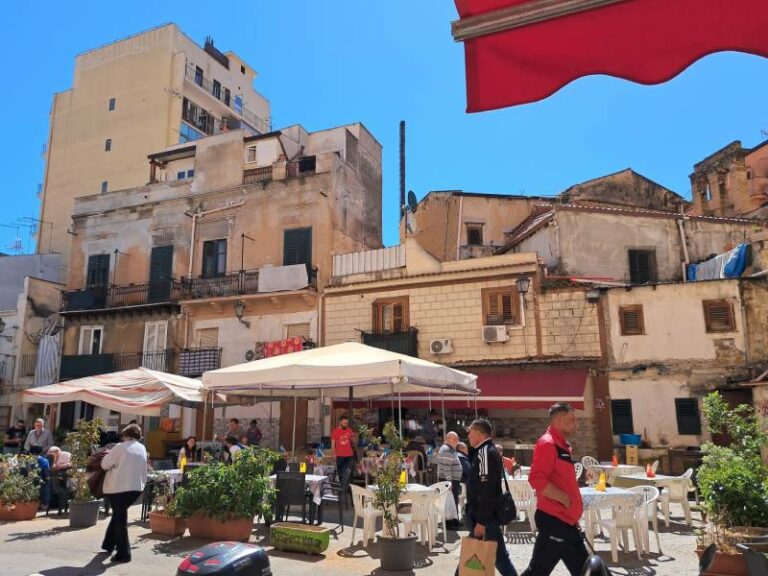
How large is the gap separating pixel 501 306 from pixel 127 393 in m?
10.6

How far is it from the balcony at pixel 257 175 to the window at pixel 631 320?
1332 centimetres

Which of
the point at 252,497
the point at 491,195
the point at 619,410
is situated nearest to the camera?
the point at 252,497

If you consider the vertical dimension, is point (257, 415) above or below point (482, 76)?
below

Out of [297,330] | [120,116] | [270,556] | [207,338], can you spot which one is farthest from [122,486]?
[120,116]

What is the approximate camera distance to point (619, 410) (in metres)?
16.8

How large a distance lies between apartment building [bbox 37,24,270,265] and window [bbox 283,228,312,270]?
633 inches

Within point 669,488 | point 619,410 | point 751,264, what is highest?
point 751,264

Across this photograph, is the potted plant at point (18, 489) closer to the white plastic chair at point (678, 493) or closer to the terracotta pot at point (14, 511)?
the terracotta pot at point (14, 511)

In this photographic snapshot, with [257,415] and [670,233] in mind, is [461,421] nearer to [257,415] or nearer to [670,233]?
[257,415]

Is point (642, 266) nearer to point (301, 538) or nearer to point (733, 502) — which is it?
point (733, 502)

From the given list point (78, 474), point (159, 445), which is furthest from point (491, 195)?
point (78, 474)

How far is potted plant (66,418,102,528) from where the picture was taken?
362 inches

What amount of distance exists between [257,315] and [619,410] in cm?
1219

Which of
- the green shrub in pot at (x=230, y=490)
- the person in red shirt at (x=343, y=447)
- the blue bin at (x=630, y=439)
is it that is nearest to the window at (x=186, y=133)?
the person in red shirt at (x=343, y=447)
